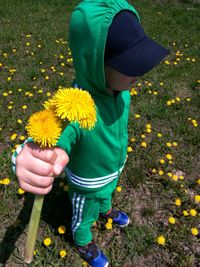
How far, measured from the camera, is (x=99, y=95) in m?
1.57

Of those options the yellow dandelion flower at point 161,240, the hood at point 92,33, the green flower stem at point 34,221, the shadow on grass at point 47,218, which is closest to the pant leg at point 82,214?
the shadow on grass at point 47,218

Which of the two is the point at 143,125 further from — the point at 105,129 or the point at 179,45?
the point at 179,45

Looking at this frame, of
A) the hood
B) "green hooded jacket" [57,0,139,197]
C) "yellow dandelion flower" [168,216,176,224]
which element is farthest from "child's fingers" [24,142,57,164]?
"yellow dandelion flower" [168,216,176,224]

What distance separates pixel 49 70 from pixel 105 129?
3359 mm

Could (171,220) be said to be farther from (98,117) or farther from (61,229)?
(98,117)

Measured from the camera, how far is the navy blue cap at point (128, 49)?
1.31 metres

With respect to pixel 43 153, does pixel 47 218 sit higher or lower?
lower

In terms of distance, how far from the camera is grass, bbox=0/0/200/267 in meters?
2.53

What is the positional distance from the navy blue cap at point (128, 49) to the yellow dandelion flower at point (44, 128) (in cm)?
61

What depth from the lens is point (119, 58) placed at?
1.34 meters

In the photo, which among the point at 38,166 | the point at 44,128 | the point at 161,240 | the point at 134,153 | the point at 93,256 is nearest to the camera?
the point at 44,128

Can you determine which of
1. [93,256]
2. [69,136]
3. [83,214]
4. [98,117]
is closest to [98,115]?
[98,117]

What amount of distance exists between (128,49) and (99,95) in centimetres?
33

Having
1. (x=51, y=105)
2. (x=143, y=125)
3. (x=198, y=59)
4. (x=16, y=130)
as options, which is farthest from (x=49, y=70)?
(x=51, y=105)
